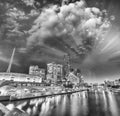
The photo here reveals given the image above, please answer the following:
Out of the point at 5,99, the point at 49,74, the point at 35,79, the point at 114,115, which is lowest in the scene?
the point at 114,115

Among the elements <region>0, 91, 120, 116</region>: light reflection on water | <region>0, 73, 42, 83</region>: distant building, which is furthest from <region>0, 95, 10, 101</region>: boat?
<region>0, 73, 42, 83</region>: distant building

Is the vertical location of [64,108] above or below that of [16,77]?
below

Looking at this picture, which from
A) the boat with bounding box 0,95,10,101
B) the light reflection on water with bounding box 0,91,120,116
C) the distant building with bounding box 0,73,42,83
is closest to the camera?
the light reflection on water with bounding box 0,91,120,116

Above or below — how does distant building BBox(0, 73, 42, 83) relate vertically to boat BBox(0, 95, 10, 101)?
above

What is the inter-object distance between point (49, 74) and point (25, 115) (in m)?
201

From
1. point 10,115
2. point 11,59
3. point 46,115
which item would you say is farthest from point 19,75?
point 10,115

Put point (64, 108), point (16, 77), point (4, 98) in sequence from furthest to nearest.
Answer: point (16, 77) → point (4, 98) → point (64, 108)

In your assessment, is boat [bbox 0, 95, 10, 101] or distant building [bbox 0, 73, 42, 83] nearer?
boat [bbox 0, 95, 10, 101]

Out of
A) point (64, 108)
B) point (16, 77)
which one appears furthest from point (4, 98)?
point (16, 77)

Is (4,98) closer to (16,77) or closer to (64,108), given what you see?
(64,108)

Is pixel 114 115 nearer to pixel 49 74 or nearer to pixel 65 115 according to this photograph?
pixel 65 115

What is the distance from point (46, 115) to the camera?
1562cm

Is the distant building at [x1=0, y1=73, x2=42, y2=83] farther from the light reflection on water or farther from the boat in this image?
the light reflection on water

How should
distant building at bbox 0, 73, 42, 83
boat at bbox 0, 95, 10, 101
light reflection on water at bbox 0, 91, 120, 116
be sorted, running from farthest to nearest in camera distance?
distant building at bbox 0, 73, 42, 83, boat at bbox 0, 95, 10, 101, light reflection on water at bbox 0, 91, 120, 116
